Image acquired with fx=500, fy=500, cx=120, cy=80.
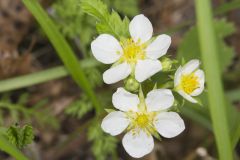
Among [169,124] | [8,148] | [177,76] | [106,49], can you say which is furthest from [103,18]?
[8,148]

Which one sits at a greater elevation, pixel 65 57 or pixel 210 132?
pixel 65 57

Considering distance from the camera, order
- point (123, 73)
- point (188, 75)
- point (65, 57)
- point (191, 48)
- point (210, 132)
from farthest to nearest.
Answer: point (210, 132), point (191, 48), point (65, 57), point (188, 75), point (123, 73)

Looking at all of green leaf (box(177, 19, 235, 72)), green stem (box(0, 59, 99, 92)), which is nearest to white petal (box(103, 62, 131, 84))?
green stem (box(0, 59, 99, 92))

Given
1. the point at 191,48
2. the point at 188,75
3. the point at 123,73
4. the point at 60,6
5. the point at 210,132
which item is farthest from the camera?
the point at 210,132

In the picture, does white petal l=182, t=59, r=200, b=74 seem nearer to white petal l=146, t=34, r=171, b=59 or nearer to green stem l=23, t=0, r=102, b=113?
white petal l=146, t=34, r=171, b=59

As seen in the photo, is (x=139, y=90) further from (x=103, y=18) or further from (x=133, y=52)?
(x=103, y=18)

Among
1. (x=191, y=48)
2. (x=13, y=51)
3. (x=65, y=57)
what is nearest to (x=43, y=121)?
(x=13, y=51)

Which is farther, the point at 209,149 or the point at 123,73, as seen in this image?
the point at 209,149

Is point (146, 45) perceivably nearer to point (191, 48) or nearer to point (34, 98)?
point (191, 48)
